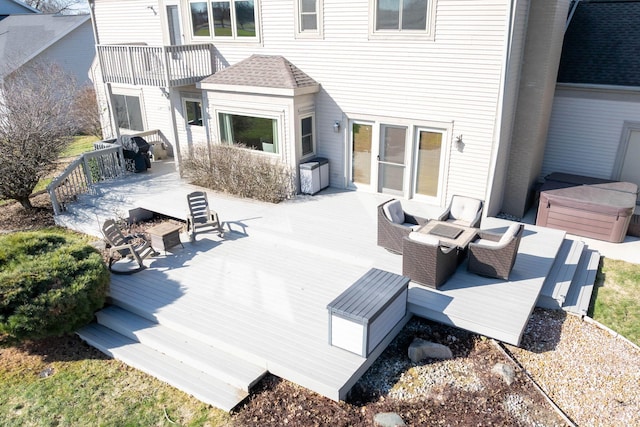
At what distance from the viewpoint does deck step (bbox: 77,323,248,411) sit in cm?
612

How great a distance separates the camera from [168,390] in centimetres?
641

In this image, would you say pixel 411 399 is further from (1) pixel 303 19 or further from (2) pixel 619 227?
(1) pixel 303 19

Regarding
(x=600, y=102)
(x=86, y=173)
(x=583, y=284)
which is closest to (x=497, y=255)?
(x=583, y=284)

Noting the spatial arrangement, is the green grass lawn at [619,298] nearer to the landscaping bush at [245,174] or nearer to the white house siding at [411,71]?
the white house siding at [411,71]

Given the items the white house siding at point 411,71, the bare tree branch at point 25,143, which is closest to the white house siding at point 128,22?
the bare tree branch at point 25,143

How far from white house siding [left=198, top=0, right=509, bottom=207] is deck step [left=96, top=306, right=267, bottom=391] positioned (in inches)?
257

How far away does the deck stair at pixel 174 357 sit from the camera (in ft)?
20.4

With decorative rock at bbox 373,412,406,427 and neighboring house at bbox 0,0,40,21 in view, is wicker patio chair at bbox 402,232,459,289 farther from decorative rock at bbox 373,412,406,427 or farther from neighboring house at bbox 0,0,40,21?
neighboring house at bbox 0,0,40,21

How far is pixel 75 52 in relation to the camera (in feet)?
Answer: 87.6

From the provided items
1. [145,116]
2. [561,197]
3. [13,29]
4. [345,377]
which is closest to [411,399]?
[345,377]

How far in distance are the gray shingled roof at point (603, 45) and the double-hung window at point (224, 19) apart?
8158 mm

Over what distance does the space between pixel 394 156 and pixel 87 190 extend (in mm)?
8379

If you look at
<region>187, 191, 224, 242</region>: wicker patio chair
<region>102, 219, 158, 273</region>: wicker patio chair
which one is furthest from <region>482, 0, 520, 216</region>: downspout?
<region>102, 219, 158, 273</region>: wicker patio chair

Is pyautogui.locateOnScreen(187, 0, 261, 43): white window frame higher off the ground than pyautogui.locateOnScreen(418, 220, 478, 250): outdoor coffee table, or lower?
higher
